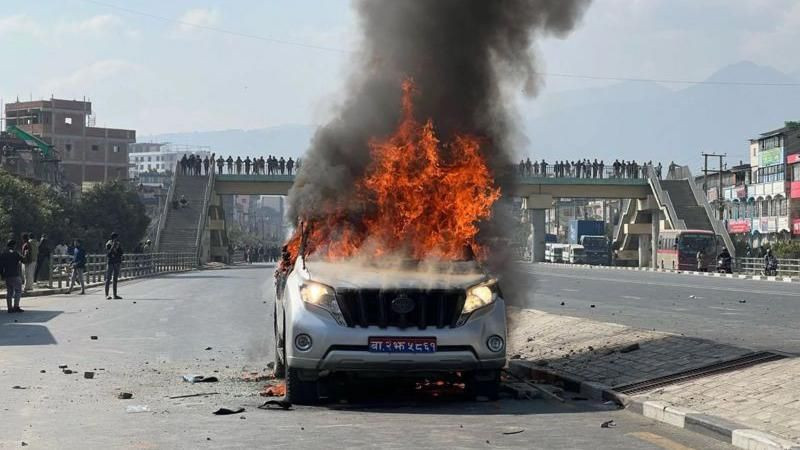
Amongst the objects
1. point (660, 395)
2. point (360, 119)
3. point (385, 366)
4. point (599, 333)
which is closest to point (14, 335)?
point (360, 119)

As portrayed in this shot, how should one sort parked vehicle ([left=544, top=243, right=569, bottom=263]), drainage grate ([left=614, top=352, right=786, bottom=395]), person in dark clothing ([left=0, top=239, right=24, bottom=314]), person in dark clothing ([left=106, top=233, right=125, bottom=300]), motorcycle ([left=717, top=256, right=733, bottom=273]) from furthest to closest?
parked vehicle ([left=544, top=243, right=569, bottom=263]) < motorcycle ([left=717, top=256, right=733, bottom=273]) < person in dark clothing ([left=106, top=233, right=125, bottom=300]) < person in dark clothing ([left=0, top=239, right=24, bottom=314]) < drainage grate ([left=614, top=352, right=786, bottom=395])

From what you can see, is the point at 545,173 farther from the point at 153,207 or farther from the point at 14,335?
the point at 153,207

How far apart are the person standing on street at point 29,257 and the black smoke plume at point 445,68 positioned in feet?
67.0

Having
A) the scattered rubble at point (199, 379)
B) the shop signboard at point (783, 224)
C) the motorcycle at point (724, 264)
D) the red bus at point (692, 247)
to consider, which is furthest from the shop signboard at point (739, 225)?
the scattered rubble at point (199, 379)

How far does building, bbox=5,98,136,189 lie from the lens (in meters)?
135

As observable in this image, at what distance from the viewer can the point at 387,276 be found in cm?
1018

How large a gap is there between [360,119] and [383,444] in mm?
6082

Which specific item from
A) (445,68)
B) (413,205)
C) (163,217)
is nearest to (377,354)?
(413,205)

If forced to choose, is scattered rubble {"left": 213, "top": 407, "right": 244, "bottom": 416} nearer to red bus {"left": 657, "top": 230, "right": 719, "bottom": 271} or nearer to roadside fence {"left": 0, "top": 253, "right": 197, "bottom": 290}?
roadside fence {"left": 0, "top": 253, "right": 197, "bottom": 290}

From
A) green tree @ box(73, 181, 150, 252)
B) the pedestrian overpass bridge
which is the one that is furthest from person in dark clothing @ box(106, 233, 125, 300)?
green tree @ box(73, 181, 150, 252)

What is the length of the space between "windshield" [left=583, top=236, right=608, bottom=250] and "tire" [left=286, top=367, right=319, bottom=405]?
316ft

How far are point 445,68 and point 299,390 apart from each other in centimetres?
532

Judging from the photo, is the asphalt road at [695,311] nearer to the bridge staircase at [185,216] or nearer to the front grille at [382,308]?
the front grille at [382,308]

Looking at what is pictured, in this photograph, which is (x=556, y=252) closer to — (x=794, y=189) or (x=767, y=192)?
(x=767, y=192)
